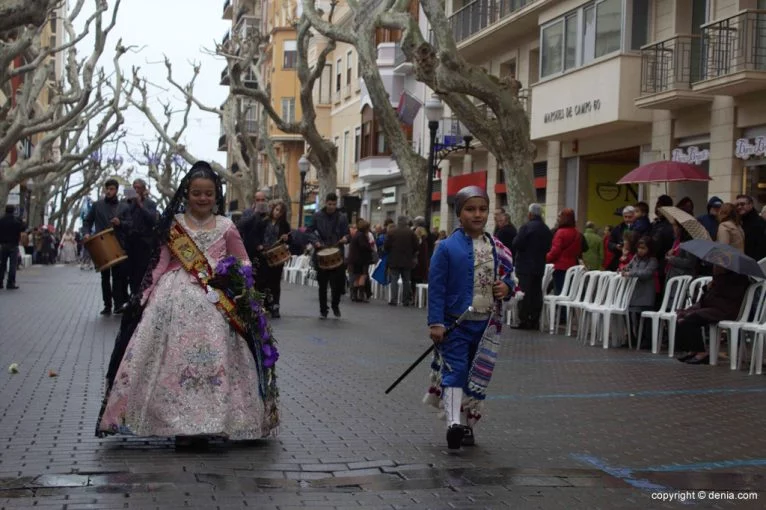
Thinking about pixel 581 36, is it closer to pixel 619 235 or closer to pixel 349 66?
pixel 619 235

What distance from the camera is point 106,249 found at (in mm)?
17859

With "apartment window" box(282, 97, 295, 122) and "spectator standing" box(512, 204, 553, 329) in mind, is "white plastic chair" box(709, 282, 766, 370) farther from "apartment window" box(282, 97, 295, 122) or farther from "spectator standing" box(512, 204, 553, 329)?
"apartment window" box(282, 97, 295, 122)

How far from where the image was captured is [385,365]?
44.5ft

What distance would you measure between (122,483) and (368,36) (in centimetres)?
3014

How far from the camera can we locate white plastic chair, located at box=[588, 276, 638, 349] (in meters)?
16.9

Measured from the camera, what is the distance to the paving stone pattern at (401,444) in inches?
261

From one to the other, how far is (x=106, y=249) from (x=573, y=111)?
48.0ft

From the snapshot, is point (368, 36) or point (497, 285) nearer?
point (497, 285)

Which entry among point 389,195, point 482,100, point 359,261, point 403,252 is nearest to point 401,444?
point 482,100

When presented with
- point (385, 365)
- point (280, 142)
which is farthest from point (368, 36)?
point (280, 142)

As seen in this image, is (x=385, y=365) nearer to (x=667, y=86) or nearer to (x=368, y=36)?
(x=667, y=86)

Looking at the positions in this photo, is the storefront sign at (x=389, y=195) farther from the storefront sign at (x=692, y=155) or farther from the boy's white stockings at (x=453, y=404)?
the boy's white stockings at (x=453, y=404)

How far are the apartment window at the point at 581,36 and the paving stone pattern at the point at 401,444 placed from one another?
14.7 meters

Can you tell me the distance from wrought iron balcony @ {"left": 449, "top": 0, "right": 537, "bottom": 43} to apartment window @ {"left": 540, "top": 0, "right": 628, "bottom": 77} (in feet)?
7.88
